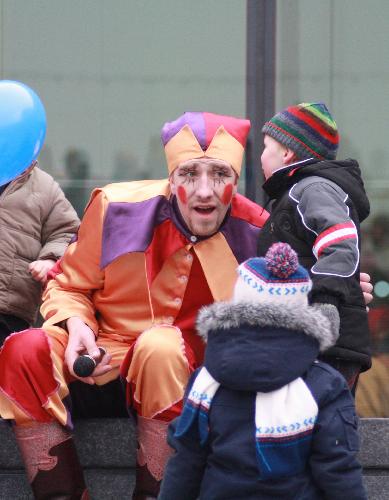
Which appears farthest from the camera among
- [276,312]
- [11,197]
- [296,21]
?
[296,21]

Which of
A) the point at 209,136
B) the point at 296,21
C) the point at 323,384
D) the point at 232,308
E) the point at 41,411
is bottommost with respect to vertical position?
the point at 41,411

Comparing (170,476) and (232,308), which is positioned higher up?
(232,308)

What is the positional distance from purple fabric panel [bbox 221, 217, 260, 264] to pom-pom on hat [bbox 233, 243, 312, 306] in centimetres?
121

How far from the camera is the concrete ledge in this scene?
436 centimetres

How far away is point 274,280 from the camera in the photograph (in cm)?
302

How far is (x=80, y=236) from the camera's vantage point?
4332mm

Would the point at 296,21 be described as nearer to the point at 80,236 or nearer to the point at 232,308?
the point at 80,236

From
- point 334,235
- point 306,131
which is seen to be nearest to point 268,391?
point 334,235

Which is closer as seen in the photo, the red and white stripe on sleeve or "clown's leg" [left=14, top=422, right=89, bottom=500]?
the red and white stripe on sleeve

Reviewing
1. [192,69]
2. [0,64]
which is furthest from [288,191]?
[0,64]

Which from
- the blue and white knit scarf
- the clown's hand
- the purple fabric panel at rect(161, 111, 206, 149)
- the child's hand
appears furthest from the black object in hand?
the blue and white knit scarf

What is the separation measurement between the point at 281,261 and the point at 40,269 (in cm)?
171

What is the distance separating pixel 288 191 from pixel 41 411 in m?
1.15

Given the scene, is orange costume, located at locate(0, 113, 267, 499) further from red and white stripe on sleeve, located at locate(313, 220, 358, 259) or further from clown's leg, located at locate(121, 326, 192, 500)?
red and white stripe on sleeve, located at locate(313, 220, 358, 259)
